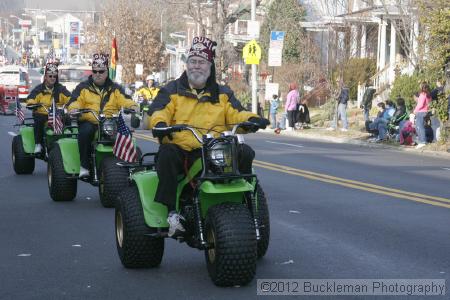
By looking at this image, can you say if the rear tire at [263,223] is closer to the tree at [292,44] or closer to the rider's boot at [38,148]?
the rider's boot at [38,148]

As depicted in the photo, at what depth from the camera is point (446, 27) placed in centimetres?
2591

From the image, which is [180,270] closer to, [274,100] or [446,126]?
[446,126]

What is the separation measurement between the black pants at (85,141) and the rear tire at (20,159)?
164 inches

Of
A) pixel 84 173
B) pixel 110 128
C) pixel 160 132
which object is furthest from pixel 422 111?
pixel 160 132

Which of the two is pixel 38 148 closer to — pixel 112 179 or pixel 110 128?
pixel 110 128

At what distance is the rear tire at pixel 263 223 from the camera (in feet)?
29.1

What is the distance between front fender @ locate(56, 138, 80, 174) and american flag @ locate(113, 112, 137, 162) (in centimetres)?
115

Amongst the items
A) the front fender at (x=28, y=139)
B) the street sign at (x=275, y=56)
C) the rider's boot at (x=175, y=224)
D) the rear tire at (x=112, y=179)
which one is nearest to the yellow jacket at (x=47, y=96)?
the front fender at (x=28, y=139)

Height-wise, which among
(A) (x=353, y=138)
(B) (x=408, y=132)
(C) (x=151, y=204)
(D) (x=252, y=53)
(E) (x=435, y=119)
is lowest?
(A) (x=353, y=138)

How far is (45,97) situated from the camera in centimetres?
1734

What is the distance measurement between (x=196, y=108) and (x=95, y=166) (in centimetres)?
511

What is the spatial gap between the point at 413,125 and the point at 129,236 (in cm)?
Result: 2048

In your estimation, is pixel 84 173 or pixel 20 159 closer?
pixel 84 173

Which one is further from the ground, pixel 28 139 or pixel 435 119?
pixel 28 139
